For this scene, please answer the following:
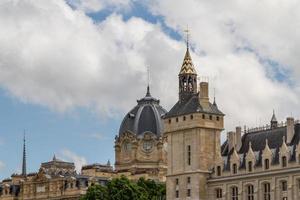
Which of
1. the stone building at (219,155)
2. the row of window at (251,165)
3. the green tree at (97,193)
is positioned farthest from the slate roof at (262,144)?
the green tree at (97,193)

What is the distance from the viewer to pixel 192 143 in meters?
148

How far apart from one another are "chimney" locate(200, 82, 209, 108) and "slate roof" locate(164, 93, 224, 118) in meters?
0.64

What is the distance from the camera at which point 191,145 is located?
148m

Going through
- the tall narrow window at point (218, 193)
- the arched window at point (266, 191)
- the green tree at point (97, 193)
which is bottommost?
the arched window at point (266, 191)

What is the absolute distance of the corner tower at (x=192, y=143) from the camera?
5748 inches

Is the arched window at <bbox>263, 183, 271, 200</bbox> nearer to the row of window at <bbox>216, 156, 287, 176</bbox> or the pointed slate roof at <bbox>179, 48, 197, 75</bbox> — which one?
the row of window at <bbox>216, 156, 287, 176</bbox>

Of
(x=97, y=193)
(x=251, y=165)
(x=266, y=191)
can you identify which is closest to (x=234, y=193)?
(x=251, y=165)

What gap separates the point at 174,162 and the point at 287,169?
20726 millimetres

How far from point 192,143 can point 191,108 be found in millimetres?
5218

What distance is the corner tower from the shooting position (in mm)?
146000

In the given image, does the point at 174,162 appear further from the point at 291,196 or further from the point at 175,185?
the point at 291,196

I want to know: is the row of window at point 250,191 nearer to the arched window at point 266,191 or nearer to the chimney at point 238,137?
the arched window at point 266,191

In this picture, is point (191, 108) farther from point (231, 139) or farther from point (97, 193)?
point (97, 193)

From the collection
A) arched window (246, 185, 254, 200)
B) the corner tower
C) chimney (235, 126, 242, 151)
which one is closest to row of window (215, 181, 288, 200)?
arched window (246, 185, 254, 200)
